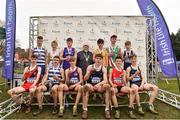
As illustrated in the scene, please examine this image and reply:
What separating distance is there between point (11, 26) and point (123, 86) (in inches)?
174

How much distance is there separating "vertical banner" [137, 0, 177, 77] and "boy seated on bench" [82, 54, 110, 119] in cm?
415

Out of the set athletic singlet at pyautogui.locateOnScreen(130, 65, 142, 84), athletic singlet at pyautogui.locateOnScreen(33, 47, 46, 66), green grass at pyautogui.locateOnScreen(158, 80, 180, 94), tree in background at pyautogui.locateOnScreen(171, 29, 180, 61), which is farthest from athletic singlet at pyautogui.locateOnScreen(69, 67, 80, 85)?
tree in background at pyautogui.locateOnScreen(171, 29, 180, 61)

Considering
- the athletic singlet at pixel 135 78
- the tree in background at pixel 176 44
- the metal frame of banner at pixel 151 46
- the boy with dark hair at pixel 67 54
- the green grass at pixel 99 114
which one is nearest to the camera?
the green grass at pixel 99 114

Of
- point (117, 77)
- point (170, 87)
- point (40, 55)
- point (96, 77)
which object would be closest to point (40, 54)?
point (40, 55)

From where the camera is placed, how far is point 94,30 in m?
10.4

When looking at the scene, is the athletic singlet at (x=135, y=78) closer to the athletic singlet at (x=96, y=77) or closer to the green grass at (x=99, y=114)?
the green grass at (x=99, y=114)

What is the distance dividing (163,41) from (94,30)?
105 inches

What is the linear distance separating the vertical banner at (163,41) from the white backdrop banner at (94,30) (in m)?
1.37

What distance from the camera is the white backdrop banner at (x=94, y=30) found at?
1030 centimetres

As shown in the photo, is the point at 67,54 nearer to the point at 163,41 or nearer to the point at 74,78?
the point at 74,78

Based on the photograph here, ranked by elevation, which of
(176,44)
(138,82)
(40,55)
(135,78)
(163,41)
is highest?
(176,44)

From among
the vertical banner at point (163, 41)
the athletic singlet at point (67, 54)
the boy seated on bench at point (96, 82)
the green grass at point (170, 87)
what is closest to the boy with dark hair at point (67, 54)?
the athletic singlet at point (67, 54)

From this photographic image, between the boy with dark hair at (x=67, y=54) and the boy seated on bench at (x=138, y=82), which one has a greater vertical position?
the boy with dark hair at (x=67, y=54)

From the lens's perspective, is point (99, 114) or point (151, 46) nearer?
point (99, 114)
